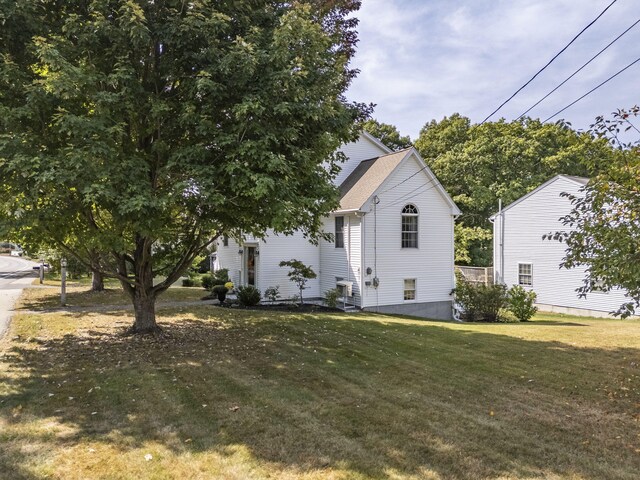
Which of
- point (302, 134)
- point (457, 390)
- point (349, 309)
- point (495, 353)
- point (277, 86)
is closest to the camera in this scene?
point (457, 390)

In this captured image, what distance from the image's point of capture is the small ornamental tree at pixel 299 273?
17516 mm

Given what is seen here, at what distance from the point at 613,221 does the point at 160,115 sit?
25.1 feet

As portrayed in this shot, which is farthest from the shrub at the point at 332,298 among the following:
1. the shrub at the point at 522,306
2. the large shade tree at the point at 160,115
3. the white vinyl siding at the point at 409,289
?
the large shade tree at the point at 160,115

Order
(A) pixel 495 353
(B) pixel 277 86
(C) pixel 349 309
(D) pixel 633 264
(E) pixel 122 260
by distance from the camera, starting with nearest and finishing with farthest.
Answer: (D) pixel 633 264 → (B) pixel 277 86 → (A) pixel 495 353 → (E) pixel 122 260 → (C) pixel 349 309

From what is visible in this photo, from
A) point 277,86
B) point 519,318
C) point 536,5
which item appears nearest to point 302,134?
point 277,86

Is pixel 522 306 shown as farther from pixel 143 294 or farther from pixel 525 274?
pixel 143 294

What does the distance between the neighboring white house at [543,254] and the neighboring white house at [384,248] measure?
19.6 feet

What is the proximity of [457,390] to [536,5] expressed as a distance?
8484 mm

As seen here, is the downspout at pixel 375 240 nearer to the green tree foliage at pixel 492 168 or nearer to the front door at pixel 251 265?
the front door at pixel 251 265

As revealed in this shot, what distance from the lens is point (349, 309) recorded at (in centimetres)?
1714

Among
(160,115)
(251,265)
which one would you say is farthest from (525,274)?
(160,115)

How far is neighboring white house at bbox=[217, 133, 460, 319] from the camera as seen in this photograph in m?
17.4

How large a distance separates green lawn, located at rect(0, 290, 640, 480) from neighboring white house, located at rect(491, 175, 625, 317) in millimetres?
10692

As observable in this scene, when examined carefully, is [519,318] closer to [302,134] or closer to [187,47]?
[302,134]
